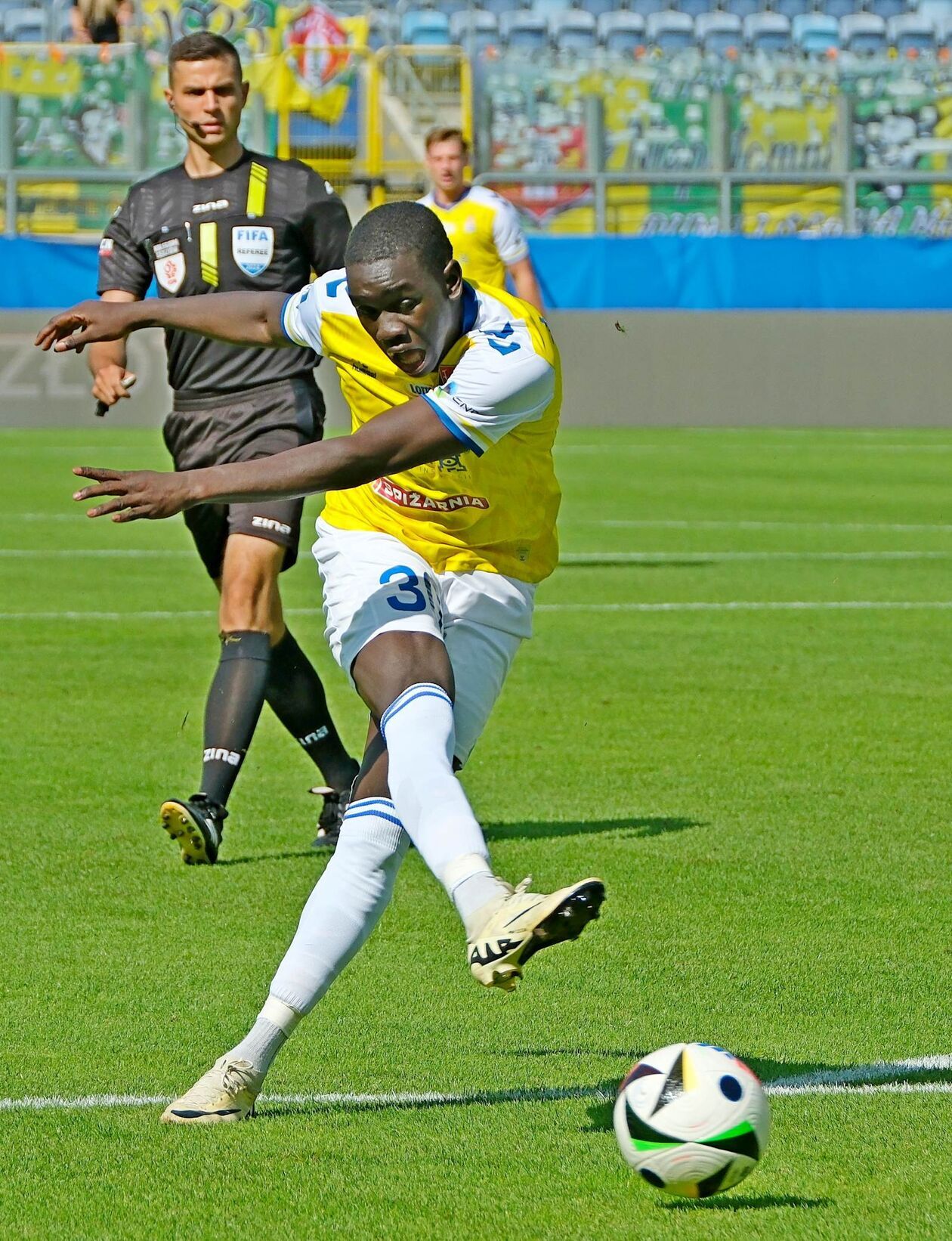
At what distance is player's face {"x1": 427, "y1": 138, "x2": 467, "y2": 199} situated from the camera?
1162 centimetres

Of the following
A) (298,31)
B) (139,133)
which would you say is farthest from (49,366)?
(298,31)

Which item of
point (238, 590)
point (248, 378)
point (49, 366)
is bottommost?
→ point (49, 366)

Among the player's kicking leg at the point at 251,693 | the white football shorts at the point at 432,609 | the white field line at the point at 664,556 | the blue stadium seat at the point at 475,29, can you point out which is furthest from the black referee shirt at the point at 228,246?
the blue stadium seat at the point at 475,29

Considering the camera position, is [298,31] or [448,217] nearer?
[448,217]

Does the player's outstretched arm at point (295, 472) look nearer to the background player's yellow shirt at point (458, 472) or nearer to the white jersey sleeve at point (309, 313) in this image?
the background player's yellow shirt at point (458, 472)

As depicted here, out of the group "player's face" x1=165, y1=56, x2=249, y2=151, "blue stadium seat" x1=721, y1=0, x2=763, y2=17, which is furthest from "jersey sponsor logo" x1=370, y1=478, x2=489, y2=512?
"blue stadium seat" x1=721, y1=0, x2=763, y2=17

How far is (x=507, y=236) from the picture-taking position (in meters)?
11.5

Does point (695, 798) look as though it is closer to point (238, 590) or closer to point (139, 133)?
point (238, 590)

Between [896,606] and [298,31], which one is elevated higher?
[298,31]

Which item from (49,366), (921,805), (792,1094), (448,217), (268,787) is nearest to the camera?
(792,1094)

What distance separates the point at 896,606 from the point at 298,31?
1766 cm

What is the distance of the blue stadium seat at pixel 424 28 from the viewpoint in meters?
30.3

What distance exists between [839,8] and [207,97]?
91.0ft

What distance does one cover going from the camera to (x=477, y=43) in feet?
102
